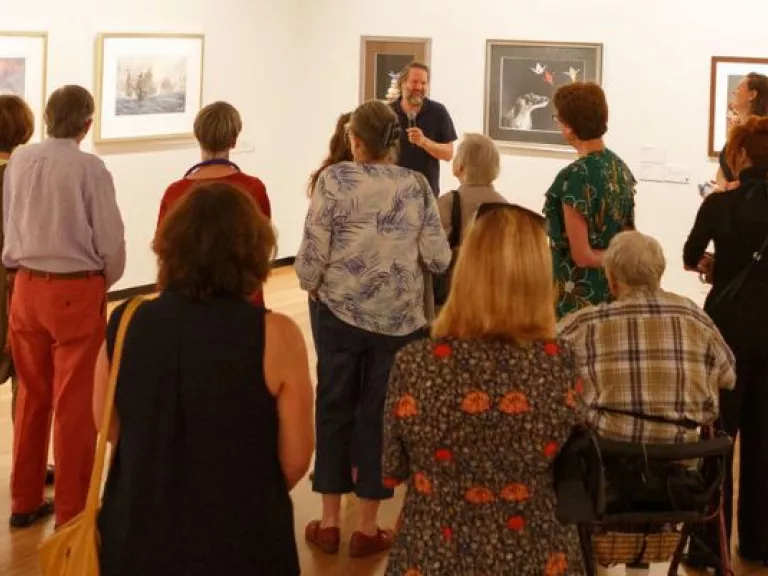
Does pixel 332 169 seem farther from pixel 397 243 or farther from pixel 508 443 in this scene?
pixel 508 443

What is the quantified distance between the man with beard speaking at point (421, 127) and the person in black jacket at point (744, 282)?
2580 millimetres

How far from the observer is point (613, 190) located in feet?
16.8

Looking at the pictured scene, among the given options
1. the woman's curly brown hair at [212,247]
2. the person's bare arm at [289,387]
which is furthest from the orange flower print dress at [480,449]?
the woman's curly brown hair at [212,247]

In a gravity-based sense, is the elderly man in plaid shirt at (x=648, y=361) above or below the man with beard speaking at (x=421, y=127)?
below

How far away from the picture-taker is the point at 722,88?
30.3 ft

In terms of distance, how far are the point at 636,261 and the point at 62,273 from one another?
214cm

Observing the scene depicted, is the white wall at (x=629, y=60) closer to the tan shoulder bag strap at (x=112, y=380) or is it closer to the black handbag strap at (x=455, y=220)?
the black handbag strap at (x=455, y=220)

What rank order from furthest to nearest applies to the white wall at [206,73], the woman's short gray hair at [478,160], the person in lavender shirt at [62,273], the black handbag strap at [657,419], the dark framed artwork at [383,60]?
the dark framed artwork at [383,60] < the white wall at [206,73] < the woman's short gray hair at [478,160] < the person in lavender shirt at [62,273] < the black handbag strap at [657,419]

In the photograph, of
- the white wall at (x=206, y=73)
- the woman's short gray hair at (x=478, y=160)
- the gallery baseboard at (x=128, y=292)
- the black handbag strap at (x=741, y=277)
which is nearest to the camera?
the black handbag strap at (x=741, y=277)

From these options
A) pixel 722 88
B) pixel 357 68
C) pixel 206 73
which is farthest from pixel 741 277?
pixel 357 68

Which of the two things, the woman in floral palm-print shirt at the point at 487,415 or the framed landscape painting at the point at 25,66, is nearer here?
the woman in floral palm-print shirt at the point at 487,415

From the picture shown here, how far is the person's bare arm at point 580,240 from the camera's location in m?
5.05

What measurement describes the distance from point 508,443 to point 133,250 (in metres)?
7.22

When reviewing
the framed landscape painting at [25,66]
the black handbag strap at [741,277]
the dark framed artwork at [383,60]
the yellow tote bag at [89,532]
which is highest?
the dark framed artwork at [383,60]
